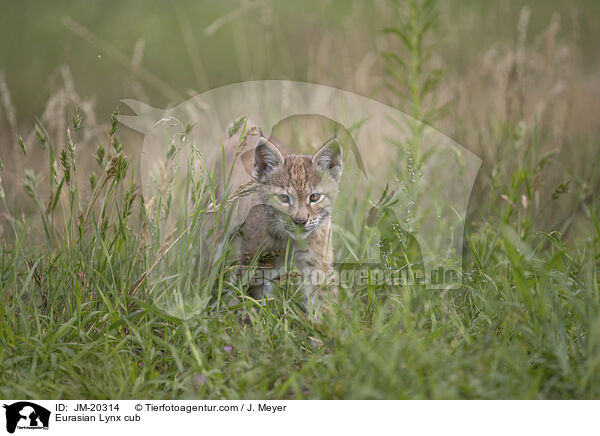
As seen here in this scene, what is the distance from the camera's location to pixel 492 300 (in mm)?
3062

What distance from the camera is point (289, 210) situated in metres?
3.45

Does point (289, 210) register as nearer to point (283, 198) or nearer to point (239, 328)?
point (283, 198)

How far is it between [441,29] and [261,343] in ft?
14.0

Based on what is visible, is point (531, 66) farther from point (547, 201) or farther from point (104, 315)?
point (104, 315)

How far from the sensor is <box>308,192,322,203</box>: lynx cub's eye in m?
3.50

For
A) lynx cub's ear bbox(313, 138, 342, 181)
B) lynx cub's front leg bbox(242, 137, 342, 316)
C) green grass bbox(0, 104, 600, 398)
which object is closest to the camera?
green grass bbox(0, 104, 600, 398)

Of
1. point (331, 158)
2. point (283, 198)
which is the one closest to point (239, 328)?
point (283, 198)

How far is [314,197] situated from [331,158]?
0.28m

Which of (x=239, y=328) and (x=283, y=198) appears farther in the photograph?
(x=283, y=198)

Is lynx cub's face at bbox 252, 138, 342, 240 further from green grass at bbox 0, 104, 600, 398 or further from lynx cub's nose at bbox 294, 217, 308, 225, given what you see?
green grass at bbox 0, 104, 600, 398

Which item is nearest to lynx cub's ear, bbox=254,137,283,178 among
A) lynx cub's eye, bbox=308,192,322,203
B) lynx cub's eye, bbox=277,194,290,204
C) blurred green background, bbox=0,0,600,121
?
lynx cub's eye, bbox=277,194,290,204

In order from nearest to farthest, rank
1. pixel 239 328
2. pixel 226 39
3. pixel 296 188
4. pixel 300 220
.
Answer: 1. pixel 239 328
2. pixel 300 220
3. pixel 296 188
4. pixel 226 39

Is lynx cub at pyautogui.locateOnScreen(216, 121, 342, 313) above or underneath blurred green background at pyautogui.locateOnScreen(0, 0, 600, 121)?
underneath
